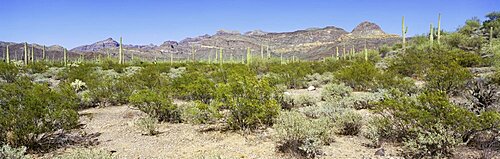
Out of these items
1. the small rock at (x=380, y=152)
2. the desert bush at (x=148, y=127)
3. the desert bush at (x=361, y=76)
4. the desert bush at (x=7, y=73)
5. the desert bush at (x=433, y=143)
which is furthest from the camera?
the desert bush at (x=7, y=73)

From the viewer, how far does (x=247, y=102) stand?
7895 millimetres

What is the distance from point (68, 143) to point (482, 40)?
35095 mm

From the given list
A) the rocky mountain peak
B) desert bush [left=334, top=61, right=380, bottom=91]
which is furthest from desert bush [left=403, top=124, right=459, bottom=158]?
the rocky mountain peak

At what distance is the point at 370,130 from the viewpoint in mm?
7082

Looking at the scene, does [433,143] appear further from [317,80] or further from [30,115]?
[317,80]

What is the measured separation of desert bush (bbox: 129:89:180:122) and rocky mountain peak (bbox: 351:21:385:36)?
119m

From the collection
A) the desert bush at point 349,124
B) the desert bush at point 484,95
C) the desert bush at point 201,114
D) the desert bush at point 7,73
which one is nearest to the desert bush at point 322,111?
the desert bush at point 349,124

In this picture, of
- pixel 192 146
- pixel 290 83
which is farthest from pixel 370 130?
pixel 290 83

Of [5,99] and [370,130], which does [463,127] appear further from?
[5,99]

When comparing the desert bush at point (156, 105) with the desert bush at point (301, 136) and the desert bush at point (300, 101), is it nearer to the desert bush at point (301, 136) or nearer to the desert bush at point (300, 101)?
the desert bush at point (300, 101)

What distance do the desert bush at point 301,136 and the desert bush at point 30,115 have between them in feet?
14.1

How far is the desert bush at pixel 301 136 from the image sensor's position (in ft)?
20.4

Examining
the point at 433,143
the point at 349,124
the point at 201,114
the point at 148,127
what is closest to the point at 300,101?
the point at 349,124

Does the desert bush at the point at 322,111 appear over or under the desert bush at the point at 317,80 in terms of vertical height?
under
